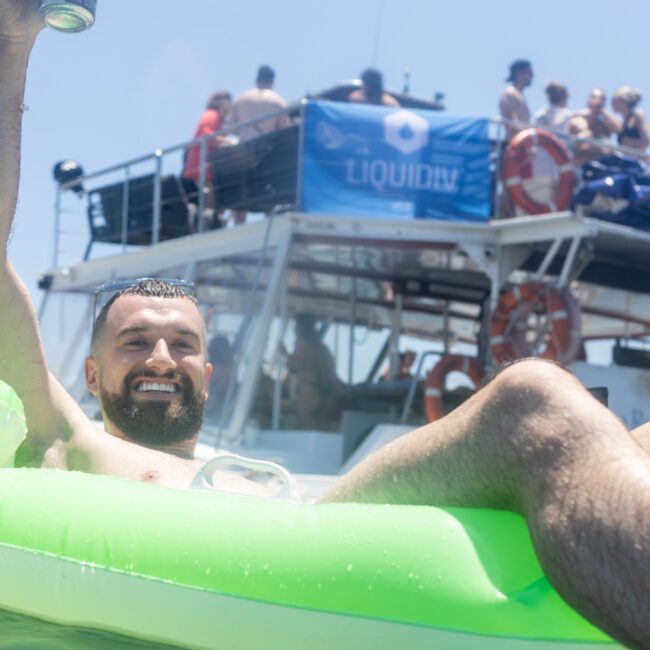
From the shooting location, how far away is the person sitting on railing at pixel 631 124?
9430mm

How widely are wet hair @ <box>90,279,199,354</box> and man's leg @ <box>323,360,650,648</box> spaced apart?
1.27 meters

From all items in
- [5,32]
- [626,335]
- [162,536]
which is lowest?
[626,335]

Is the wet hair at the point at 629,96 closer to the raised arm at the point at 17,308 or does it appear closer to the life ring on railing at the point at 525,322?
the life ring on railing at the point at 525,322

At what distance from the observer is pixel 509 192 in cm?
895

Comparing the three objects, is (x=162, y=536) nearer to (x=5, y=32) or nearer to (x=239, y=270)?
(x=5, y=32)

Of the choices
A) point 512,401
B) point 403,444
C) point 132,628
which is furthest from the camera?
point 403,444

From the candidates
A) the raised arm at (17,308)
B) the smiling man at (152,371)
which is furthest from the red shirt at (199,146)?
the raised arm at (17,308)

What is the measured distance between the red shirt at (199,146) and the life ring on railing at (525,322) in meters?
2.79

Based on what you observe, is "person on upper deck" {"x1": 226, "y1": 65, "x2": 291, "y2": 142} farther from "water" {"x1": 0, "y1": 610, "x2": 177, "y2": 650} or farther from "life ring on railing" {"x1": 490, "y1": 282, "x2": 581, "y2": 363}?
"water" {"x1": 0, "y1": 610, "x2": 177, "y2": 650}

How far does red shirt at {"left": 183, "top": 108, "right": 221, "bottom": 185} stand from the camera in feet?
30.8

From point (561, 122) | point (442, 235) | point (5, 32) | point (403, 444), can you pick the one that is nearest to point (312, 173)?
point (442, 235)

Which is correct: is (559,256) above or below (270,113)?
below

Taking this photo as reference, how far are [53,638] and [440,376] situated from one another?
713 centimetres

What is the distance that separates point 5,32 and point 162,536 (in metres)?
1.36
